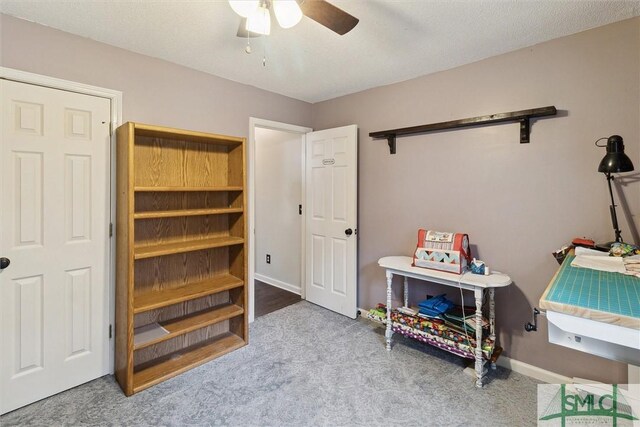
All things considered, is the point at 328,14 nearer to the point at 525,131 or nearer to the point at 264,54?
the point at 264,54

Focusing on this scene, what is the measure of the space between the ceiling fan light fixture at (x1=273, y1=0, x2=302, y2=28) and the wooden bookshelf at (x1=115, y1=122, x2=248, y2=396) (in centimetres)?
121

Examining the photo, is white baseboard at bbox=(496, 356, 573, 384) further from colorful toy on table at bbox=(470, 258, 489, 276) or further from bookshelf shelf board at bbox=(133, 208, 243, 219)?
bookshelf shelf board at bbox=(133, 208, 243, 219)

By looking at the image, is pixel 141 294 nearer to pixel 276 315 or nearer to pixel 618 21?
pixel 276 315

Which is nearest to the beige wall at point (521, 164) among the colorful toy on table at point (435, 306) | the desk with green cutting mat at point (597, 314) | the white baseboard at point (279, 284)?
the colorful toy on table at point (435, 306)

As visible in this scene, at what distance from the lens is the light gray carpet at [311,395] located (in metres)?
1.83

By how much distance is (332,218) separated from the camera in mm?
3348

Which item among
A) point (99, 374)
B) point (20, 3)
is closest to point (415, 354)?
point (99, 374)

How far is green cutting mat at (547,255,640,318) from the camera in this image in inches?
41.4

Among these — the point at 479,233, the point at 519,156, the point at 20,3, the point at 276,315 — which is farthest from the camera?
the point at 276,315

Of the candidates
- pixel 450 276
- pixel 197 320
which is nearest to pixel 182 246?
pixel 197 320

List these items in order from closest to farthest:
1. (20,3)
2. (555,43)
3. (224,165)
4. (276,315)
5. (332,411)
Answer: (20,3) < (332,411) < (555,43) < (224,165) < (276,315)

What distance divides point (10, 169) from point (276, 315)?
2449mm

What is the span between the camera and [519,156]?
2277 mm

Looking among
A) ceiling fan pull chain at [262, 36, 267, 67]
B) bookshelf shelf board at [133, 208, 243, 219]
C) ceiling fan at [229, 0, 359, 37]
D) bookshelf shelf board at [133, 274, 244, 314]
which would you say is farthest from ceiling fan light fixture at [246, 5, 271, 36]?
bookshelf shelf board at [133, 274, 244, 314]
